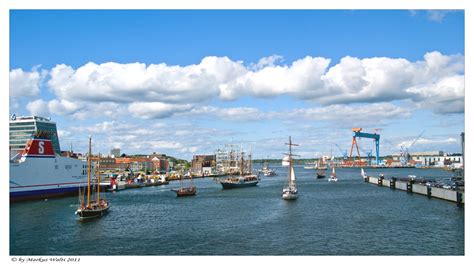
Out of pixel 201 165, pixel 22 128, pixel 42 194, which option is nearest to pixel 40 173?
pixel 42 194

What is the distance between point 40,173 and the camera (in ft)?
186

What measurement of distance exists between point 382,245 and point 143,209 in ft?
93.3

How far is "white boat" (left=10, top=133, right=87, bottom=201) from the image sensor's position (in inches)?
2090

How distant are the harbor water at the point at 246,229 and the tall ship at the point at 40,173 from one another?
359 cm

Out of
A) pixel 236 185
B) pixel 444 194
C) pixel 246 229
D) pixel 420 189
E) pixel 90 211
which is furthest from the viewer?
pixel 236 185

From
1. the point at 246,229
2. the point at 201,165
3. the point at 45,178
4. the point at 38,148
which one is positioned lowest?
the point at 246,229

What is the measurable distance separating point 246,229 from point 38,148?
3565cm

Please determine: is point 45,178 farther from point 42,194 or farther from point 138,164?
point 138,164

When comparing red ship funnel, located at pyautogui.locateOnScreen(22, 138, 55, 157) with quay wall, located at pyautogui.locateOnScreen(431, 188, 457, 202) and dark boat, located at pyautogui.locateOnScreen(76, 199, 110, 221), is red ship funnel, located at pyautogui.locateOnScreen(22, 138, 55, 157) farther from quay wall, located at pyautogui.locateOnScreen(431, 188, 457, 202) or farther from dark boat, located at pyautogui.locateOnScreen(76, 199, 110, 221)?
quay wall, located at pyautogui.locateOnScreen(431, 188, 457, 202)

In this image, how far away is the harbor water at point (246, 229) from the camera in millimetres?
26781

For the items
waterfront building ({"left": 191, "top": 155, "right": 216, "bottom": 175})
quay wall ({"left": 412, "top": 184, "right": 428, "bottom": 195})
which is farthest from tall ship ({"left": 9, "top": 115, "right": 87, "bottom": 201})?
waterfront building ({"left": 191, "top": 155, "right": 216, "bottom": 175})

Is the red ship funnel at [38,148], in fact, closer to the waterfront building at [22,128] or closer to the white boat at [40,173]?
the white boat at [40,173]

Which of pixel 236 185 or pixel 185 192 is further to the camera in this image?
pixel 236 185
